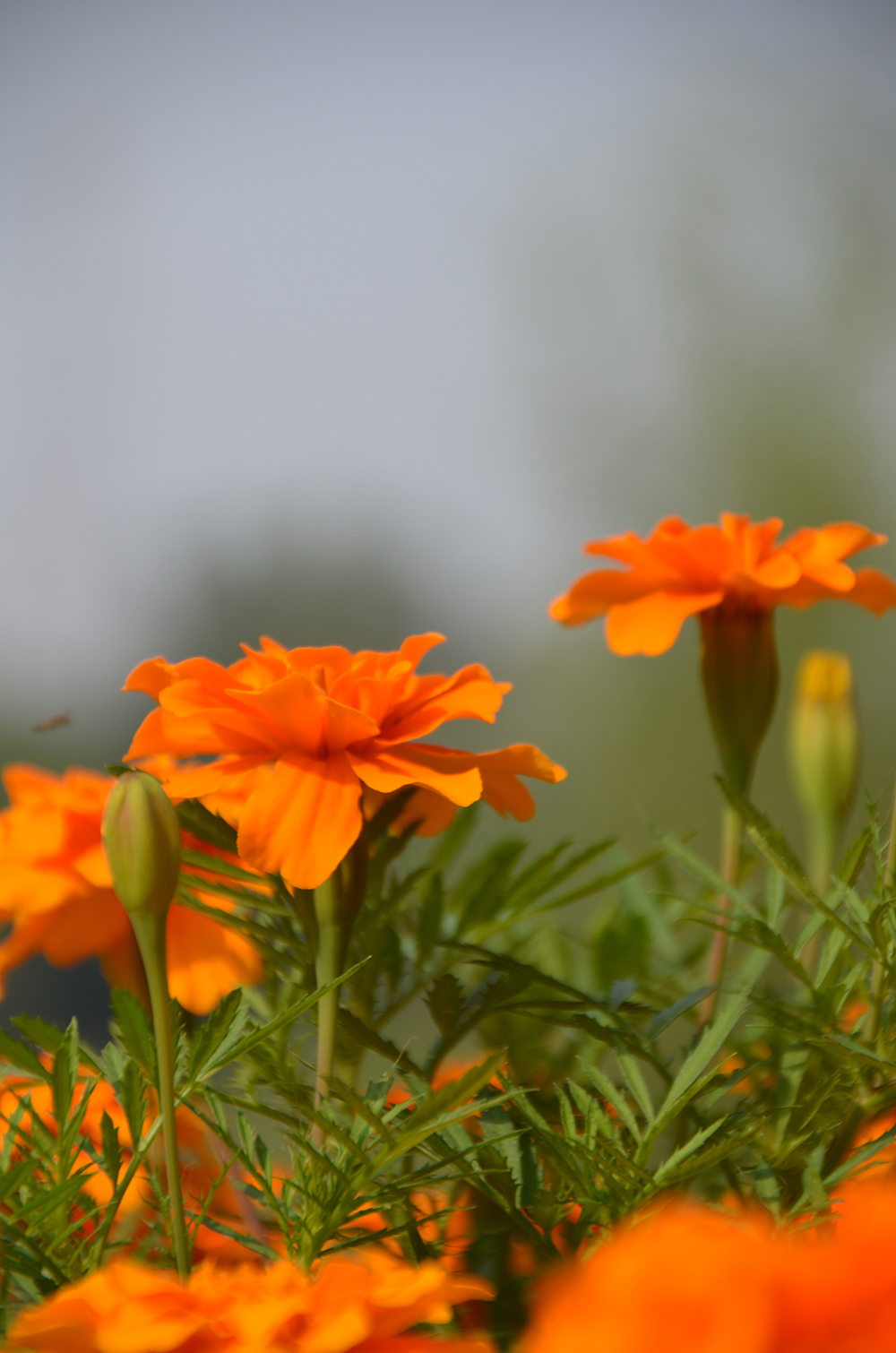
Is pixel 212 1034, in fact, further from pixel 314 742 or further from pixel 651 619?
pixel 651 619

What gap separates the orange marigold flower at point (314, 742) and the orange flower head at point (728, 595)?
7 cm

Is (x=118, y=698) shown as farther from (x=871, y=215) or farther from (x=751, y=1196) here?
(x=751, y=1196)

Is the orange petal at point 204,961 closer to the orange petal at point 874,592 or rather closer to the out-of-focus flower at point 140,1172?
the out-of-focus flower at point 140,1172

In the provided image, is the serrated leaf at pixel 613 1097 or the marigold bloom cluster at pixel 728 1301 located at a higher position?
the marigold bloom cluster at pixel 728 1301

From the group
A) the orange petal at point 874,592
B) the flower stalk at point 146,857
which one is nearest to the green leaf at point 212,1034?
the flower stalk at point 146,857

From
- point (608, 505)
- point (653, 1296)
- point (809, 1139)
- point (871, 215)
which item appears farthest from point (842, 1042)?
point (871, 215)

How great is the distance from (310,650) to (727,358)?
5643 millimetres

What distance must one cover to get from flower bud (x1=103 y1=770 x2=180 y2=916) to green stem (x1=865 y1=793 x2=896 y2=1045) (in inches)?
5.8

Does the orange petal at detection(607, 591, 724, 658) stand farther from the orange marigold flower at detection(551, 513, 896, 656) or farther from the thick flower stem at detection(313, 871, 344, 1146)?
the thick flower stem at detection(313, 871, 344, 1146)

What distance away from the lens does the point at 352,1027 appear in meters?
0.24

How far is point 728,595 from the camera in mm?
340

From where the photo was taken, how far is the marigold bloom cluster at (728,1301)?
0.10 metres

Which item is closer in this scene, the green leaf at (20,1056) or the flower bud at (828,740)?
the green leaf at (20,1056)

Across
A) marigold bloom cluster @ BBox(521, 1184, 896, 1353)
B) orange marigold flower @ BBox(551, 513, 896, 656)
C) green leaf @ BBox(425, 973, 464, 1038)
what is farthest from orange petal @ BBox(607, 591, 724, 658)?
marigold bloom cluster @ BBox(521, 1184, 896, 1353)
